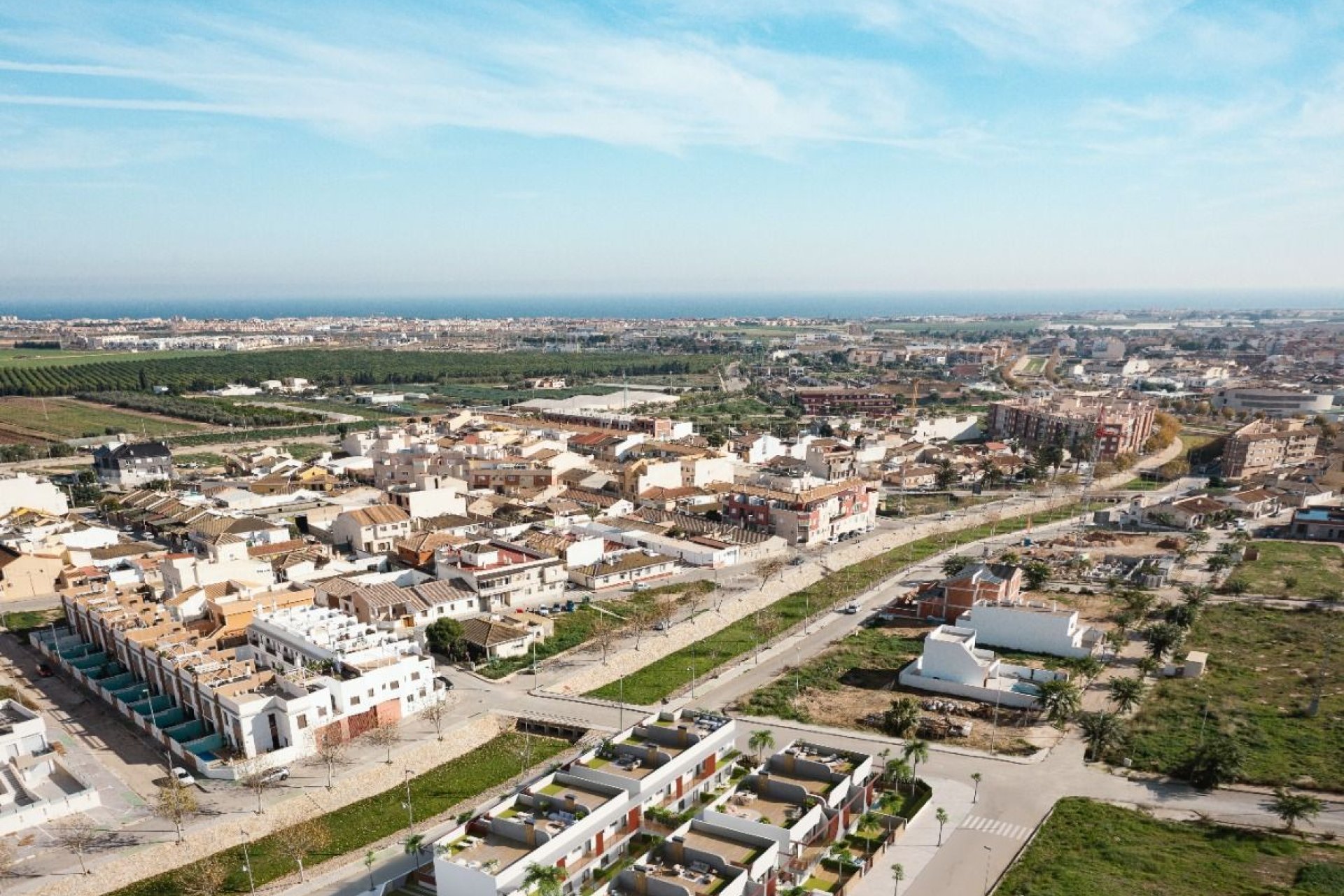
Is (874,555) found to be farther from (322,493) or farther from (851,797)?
(322,493)

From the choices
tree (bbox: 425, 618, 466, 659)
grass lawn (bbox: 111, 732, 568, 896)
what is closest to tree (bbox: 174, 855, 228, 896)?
grass lawn (bbox: 111, 732, 568, 896)

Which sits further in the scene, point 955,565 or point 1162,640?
point 955,565

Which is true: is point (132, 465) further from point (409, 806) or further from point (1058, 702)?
point (1058, 702)

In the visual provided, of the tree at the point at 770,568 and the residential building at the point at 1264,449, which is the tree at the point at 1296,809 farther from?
the residential building at the point at 1264,449

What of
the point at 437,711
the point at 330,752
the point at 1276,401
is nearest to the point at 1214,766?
the point at 437,711

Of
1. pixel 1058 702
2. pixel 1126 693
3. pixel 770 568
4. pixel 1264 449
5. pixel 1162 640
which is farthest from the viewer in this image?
pixel 1264 449

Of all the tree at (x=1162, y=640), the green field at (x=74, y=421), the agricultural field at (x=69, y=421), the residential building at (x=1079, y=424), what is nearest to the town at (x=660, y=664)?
the tree at (x=1162, y=640)

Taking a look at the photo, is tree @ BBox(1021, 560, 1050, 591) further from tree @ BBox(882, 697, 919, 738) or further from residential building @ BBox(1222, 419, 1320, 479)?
residential building @ BBox(1222, 419, 1320, 479)
